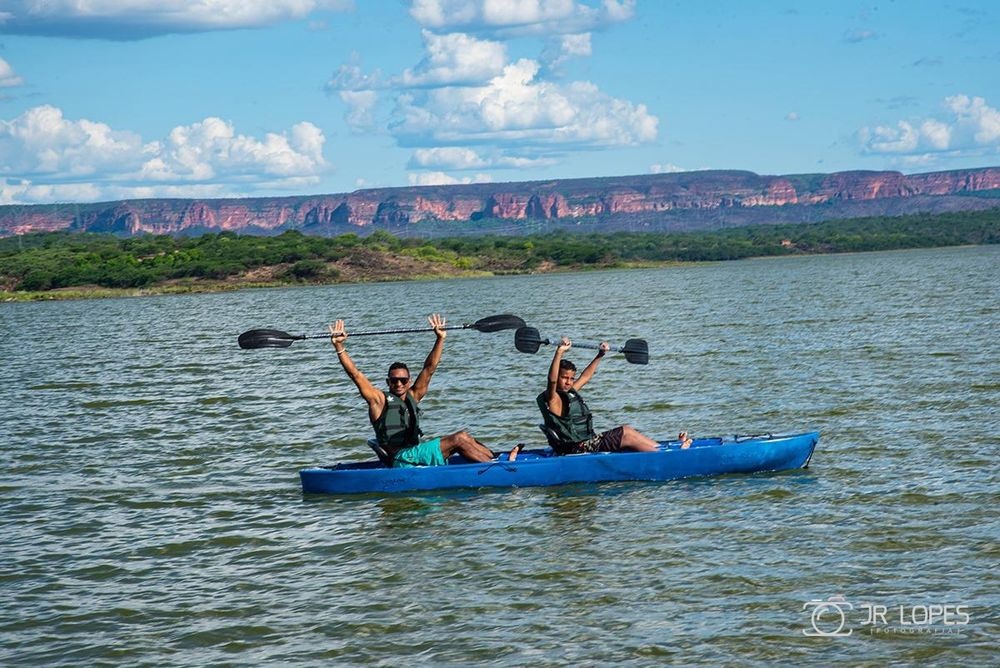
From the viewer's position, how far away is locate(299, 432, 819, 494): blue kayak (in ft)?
51.6

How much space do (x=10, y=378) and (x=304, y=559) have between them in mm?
25981

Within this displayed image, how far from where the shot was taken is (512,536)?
13.6m

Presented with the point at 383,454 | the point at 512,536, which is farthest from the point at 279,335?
the point at 512,536

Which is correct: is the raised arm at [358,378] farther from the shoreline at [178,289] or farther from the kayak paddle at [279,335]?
the shoreline at [178,289]

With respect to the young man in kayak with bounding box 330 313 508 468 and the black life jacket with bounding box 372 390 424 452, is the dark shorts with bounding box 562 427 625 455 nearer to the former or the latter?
the young man in kayak with bounding box 330 313 508 468

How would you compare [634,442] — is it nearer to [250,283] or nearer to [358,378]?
[358,378]

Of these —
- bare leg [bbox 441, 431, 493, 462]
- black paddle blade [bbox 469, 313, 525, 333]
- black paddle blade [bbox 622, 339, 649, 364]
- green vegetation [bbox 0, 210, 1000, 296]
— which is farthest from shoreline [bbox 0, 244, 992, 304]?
bare leg [bbox 441, 431, 493, 462]

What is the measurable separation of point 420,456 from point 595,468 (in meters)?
2.16

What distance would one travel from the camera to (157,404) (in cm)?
2783

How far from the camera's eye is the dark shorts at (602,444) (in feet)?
52.2

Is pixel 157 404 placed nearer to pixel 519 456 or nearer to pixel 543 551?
pixel 519 456

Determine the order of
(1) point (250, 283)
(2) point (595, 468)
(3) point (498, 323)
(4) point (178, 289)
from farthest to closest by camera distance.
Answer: (1) point (250, 283) → (4) point (178, 289) → (3) point (498, 323) → (2) point (595, 468)

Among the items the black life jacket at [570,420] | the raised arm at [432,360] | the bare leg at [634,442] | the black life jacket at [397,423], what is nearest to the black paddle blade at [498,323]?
the black life jacket at [570,420]

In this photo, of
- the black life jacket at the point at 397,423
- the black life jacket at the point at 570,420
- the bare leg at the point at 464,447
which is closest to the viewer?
the black life jacket at the point at 397,423
